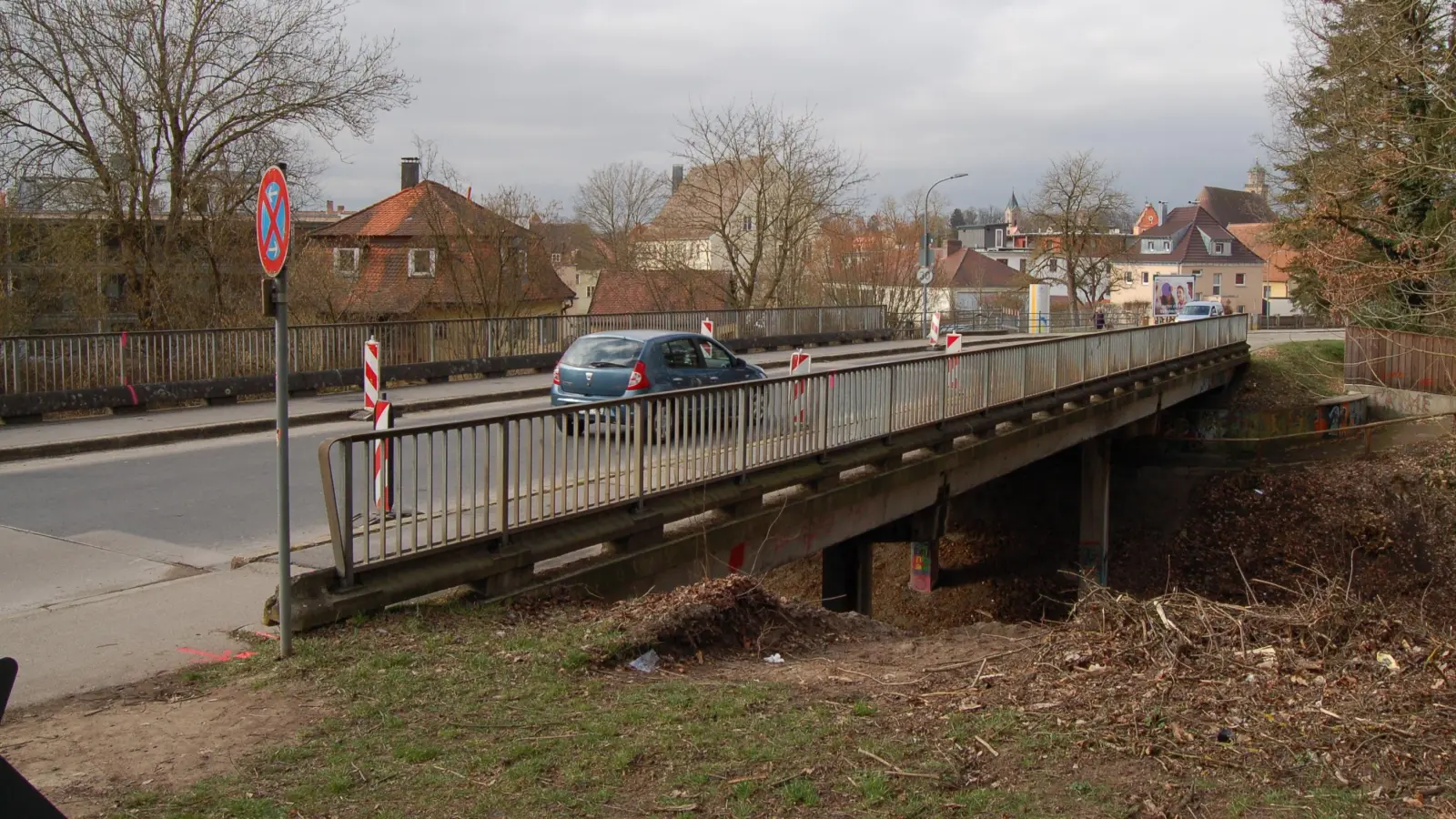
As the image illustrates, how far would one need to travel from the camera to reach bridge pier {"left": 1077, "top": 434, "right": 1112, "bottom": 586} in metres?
25.2

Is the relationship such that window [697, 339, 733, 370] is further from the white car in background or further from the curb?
the white car in background

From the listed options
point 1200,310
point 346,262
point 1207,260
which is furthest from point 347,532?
point 1207,260

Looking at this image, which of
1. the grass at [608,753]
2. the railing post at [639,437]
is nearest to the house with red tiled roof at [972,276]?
the railing post at [639,437]

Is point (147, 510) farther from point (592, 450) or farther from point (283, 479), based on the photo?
point (283, 479)

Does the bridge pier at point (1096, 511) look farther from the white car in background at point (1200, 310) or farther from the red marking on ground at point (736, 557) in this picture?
the white car in background at point (1200, 310)

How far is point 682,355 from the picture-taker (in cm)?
1736

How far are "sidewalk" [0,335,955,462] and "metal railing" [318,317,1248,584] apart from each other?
19.5 ft

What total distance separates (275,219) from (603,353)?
10217mm

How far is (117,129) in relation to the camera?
2611 centimetres

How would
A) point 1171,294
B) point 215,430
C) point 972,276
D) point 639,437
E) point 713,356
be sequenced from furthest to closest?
point 972,276 < point 1171,294 < point 713,356 < point 215,430 < point 639,437

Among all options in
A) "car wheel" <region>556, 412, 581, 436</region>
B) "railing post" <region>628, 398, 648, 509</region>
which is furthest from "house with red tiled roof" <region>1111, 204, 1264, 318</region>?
"car wheel" <region>556, 412, 581, 436</region>

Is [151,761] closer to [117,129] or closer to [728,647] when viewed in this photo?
[728,647]

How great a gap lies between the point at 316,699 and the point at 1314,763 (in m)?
4.70

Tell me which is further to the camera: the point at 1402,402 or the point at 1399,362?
the point at 1399,362
